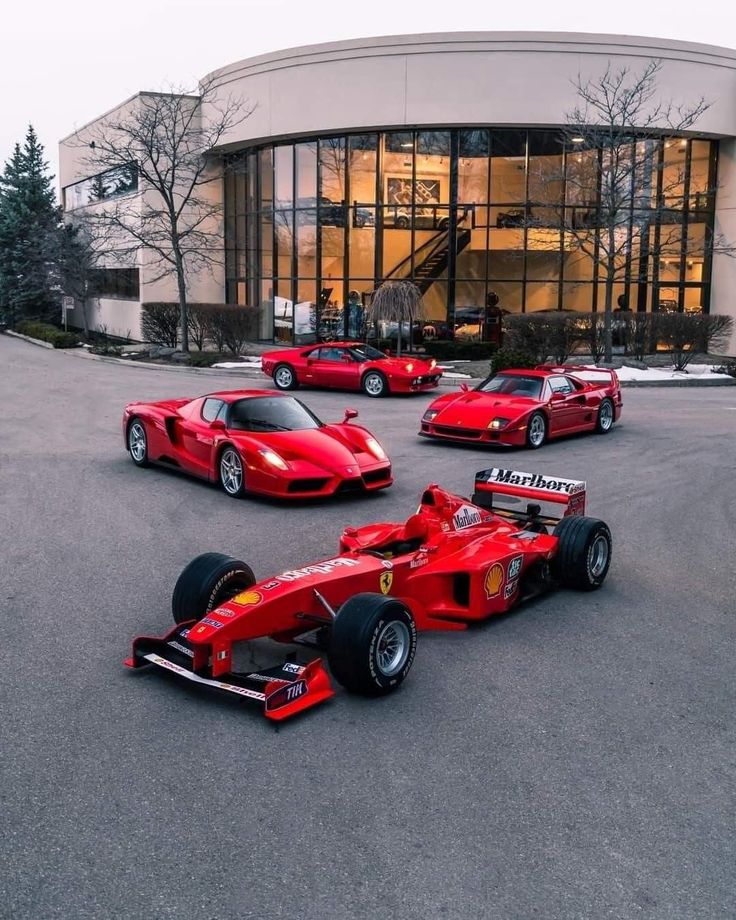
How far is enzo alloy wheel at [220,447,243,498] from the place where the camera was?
11555mm

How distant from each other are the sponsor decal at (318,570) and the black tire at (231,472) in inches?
189

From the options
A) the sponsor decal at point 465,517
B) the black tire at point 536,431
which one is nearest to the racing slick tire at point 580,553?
the sponsor decal at point 465,517

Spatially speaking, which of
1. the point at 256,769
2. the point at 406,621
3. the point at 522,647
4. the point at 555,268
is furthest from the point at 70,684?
the point at 555,268

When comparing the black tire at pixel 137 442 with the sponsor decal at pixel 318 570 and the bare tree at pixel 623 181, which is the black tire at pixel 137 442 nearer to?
the sponsor decal at pixel 318 570

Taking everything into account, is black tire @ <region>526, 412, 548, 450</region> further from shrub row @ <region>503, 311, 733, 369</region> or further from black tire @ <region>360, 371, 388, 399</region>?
shrub row @ <region>503, 311, 733, 369</region>

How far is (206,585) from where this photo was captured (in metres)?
6.62

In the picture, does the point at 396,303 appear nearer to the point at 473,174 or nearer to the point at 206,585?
the point at 473,174

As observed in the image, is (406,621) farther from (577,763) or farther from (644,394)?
(644,394)

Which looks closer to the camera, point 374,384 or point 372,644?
point 372,644

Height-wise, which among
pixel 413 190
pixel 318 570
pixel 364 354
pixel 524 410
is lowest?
pixel 318 570

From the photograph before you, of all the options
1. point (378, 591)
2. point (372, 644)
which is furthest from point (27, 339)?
Result: point (372, 644)

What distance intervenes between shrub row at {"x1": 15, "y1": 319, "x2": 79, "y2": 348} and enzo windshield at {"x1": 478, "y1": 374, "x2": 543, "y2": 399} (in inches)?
1062

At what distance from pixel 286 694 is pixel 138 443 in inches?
333

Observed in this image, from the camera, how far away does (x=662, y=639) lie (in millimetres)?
7137
